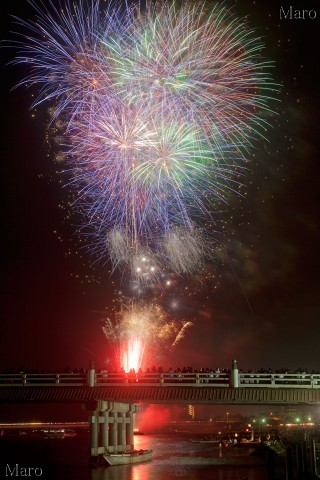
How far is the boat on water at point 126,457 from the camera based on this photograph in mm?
42719

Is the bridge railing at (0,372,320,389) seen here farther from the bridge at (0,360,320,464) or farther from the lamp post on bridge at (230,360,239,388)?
the lamp post on bridge at (230,360,239,388)

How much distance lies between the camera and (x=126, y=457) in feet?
148

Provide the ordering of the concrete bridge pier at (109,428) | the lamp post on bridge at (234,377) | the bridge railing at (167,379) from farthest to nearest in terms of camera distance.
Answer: the concrete bridge pier at (109,428)
the bridge railing at (167,379)
the lamp post on bridge at (234,377)

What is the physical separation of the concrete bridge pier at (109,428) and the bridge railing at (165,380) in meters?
2.08

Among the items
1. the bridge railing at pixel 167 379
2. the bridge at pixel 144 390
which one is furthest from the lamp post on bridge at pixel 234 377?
the bridge railing at pixel 167 379

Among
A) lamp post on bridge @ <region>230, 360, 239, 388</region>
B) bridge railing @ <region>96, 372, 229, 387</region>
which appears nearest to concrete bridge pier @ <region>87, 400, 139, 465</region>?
bridge railing @ <region>96, 372, 229, 387</region>

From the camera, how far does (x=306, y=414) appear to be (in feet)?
382

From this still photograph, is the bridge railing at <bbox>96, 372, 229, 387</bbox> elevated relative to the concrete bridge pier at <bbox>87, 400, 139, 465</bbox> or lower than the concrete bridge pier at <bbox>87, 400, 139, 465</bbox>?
elevated

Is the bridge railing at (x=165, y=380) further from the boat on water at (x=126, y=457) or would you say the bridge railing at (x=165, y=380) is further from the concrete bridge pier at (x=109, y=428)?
the boat on water at (x=126, y=457)

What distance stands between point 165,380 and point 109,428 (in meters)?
9.03

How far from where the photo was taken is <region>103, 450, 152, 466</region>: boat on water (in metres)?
42.7

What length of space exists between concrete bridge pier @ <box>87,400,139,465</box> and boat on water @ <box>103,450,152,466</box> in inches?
22.9

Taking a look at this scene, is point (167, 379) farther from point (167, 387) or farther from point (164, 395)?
point (164, 395)

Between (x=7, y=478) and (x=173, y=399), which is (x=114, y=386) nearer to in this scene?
(x=173, y=399)
